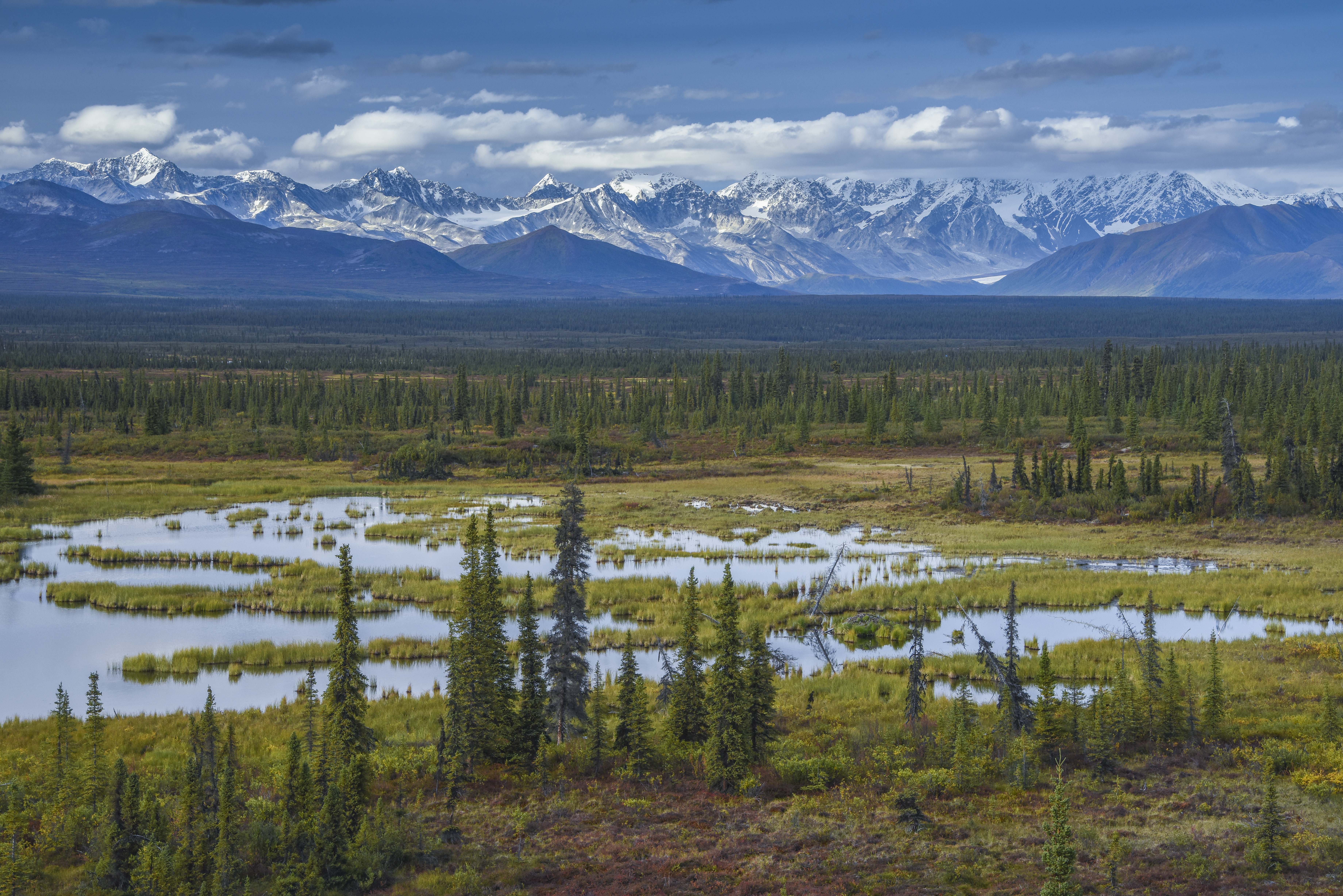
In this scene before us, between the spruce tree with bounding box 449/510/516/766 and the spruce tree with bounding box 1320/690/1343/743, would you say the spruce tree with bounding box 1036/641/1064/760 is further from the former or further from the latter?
the spruce tree with bounding box 449/510/516/766

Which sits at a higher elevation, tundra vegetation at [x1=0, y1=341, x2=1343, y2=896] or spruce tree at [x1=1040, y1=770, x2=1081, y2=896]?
spruce tree at [x1=1040, y1=770, x2=1081, y2=896]

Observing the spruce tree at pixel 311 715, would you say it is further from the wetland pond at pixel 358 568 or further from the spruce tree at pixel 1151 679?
the spruce tree at pixel 1151 679

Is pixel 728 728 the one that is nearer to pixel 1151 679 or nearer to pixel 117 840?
pixel 1151 679

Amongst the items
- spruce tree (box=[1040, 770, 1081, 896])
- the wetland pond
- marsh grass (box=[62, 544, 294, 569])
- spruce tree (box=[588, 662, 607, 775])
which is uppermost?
spruce tree (box=[1040, 770, 1081, 896])

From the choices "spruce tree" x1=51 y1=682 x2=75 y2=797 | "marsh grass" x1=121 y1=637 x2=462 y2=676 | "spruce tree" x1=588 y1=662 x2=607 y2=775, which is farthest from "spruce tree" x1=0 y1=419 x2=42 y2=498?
"spruce tree" x1=588 y1=662 x2=607 y2=775

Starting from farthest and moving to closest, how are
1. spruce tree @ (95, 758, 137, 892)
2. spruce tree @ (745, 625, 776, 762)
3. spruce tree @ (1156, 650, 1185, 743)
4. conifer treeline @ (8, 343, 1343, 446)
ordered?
conifer treeline @ (8, 343, 1343, 446), spruce tree @ (1156, 650, 1185, 743), spruce tree @ (745, 625, 776, 762), spruce tree @ (95, 758, 137, 892)
